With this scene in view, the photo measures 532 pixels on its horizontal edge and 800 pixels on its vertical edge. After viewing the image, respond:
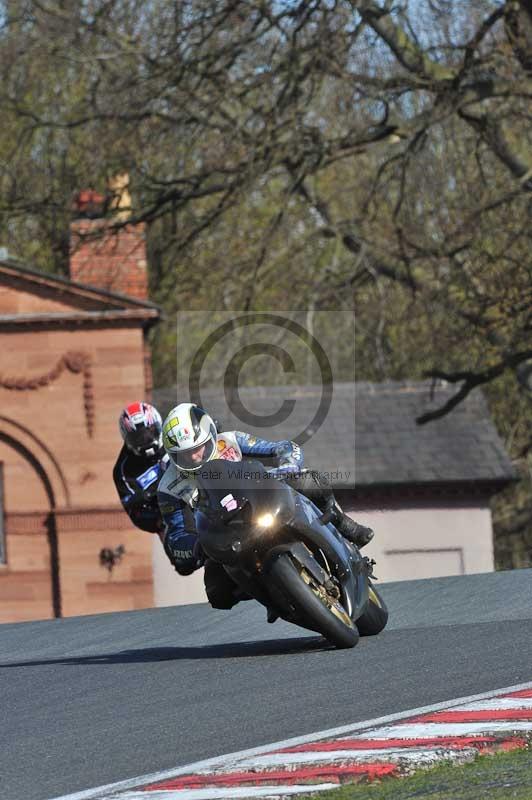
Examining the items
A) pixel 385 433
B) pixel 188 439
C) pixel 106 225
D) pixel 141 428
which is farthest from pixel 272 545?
pixel 385 433

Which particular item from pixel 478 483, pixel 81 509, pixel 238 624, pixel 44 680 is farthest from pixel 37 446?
pixel 44 680

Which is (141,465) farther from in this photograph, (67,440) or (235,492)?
(67,440)

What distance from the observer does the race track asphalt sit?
22.1 ft

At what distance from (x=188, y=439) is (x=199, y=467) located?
172 millimetres

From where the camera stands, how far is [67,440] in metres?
34.3

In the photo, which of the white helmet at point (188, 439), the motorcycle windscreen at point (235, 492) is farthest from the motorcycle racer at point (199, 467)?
the motorcycle windscreen at point (235, 492)

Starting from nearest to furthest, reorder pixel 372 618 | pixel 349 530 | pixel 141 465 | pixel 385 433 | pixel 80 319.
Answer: pixel 349 530 < pixel 372 618 < pixel 141 465 < pixel 80 319 < pixel 385 433

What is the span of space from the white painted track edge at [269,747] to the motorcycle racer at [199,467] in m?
2.46

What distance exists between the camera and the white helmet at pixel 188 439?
365 inches

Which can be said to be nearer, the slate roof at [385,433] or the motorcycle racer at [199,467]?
the motorcycle racer at [199,467]

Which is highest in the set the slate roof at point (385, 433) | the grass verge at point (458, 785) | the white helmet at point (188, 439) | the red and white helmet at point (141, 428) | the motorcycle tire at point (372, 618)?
the slate roof at point (385, 433)

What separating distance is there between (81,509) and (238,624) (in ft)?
72.2

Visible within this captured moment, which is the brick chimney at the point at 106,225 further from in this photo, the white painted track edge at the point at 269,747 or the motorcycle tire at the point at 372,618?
the white painted track edge at the point at 269,747

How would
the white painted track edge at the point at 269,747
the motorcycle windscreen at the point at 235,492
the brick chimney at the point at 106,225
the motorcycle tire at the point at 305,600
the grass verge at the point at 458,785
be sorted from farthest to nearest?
the brick chimney at the point at 106,225
the motorcycle windscreen at the point at 235,492
the motorcycle tire at the point at 305,600
the white painted track edge at the point at 269,747
the grass verge at the point at 458,785
